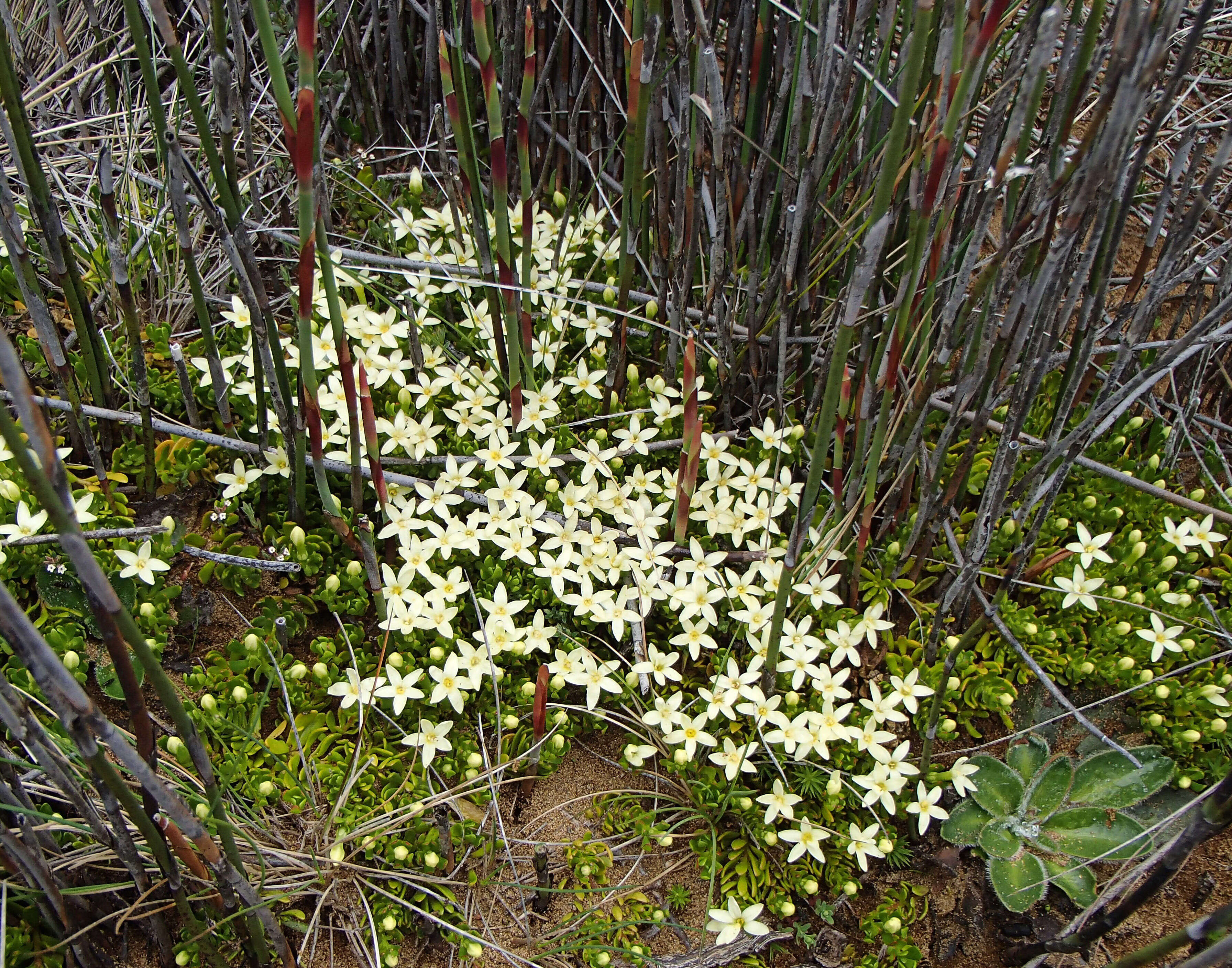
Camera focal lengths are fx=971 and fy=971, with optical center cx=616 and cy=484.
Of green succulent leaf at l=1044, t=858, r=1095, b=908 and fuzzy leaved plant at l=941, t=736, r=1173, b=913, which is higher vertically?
fuzzy leaved plant at l=941, t=736, r=1173, b=913

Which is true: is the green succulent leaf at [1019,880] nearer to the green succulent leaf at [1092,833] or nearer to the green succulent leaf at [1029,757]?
the green succulent leaf at [1092,833]

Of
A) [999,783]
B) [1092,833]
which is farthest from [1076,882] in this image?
[999,783]

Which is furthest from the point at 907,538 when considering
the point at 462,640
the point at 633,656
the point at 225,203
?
the point at 225,203

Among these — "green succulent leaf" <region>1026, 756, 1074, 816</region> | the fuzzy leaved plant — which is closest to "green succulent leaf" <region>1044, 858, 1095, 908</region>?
the fuzzy leaved plant

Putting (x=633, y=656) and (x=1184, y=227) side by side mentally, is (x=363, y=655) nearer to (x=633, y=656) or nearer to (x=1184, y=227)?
(x=633, y=656)

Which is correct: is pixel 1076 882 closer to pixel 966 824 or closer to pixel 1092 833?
pixel 1092 833

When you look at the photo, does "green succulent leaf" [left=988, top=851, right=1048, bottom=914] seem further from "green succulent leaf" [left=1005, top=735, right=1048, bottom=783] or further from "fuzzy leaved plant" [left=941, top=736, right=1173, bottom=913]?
"green succulent leaf" [left=1005, top=735, right=1048, bottom=783]

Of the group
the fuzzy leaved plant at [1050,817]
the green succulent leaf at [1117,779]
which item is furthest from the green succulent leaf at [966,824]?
the green succulent leaf at [1117,779]
